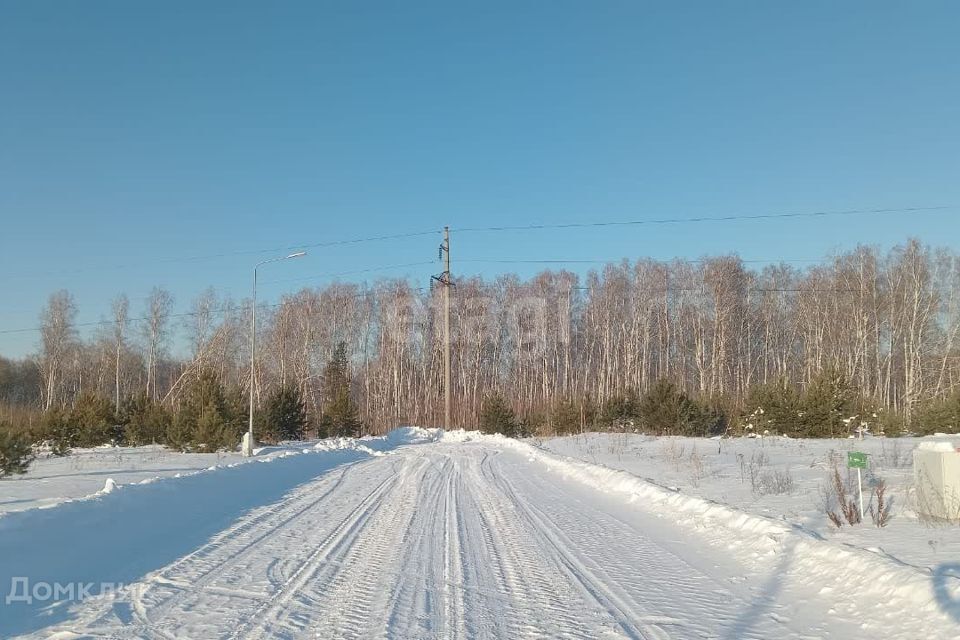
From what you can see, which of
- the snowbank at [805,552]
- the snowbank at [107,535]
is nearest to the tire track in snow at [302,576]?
the snowbank at [107,535]

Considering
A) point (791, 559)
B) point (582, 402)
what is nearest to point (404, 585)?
point (791, 559)

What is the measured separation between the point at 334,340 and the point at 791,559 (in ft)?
184

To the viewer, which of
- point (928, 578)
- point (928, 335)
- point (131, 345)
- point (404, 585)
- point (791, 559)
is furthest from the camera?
point (131, 345)

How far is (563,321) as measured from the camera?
194 feet

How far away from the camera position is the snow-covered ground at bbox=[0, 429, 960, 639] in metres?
5.02

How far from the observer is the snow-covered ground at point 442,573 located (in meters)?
5.02

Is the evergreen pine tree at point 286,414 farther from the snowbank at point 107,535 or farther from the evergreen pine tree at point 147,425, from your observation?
the snowbank at point 107,535

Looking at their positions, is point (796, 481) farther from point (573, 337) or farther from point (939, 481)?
point (573, 337)

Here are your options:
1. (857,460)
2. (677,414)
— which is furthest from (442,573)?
(677,414)

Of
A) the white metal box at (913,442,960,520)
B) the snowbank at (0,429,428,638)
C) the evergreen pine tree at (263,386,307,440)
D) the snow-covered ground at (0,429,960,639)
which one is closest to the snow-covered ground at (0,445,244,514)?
the snowbank at (0,429,428,638)

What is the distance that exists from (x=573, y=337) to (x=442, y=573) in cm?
5498

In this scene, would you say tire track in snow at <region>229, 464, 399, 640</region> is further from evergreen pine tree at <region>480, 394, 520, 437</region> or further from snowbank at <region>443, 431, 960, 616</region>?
evergreen pine tree at <region>480, 394, 520, 437</region>

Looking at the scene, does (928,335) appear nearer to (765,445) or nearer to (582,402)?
(582,402)

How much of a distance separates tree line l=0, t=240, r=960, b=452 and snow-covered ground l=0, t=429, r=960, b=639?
1324 inches
